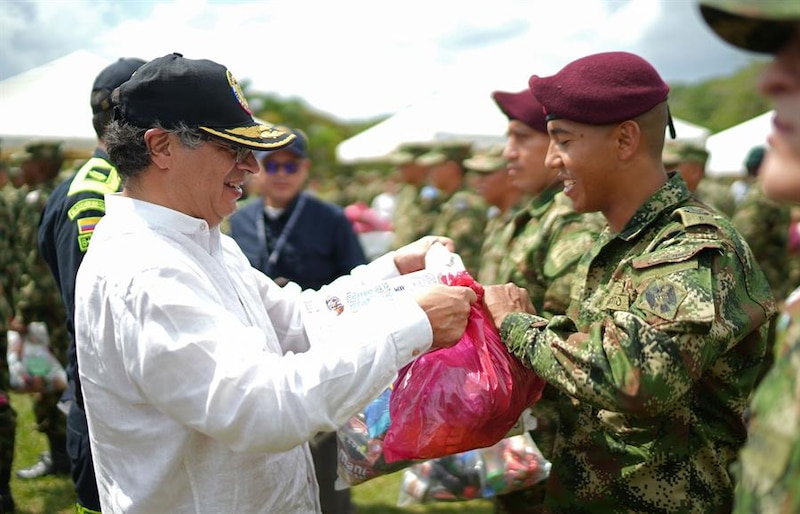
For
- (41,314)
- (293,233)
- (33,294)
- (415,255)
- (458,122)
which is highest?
(415,255)

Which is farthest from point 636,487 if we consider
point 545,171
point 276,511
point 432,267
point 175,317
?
point 545,171

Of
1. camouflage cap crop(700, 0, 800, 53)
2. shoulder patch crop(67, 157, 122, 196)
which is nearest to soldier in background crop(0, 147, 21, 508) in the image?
shoulder patch crop(67, 157, 122, 196)

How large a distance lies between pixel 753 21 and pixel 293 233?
4377 mm

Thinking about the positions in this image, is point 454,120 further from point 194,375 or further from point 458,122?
point 194,375

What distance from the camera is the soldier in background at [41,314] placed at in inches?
238

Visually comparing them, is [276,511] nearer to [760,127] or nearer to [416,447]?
[416,447]

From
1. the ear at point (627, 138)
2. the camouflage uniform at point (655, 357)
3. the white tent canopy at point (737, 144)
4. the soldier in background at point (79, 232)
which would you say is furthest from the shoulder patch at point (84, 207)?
the white tent canopy at point (737, 144)

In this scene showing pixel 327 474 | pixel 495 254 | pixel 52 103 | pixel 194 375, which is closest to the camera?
pixel 194 375

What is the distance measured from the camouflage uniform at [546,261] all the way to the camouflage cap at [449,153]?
585cm

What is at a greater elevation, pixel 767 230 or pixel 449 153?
pixel 449 153

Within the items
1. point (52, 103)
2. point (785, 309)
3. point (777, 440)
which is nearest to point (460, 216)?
point (52, 103)

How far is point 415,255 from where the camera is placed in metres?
2.85

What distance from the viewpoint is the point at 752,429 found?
130cm

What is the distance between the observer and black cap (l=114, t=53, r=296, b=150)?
83.3 inches
